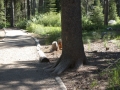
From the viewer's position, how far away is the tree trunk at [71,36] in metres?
7.93

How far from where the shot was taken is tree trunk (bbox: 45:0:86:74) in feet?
26.0

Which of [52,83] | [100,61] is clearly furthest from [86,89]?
[100,61]

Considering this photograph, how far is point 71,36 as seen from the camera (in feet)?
26.2

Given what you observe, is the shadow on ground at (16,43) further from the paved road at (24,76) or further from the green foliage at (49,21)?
the green foliage at (49,21)

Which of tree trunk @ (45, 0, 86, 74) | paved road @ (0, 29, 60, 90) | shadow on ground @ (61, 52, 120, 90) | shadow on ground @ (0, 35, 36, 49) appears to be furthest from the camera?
shadow on ground @ (0, 35, 36, 49)

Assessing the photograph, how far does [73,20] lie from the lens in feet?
26.0

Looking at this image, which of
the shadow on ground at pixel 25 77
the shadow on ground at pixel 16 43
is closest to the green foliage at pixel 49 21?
the shadow on ground at pixel 16 43

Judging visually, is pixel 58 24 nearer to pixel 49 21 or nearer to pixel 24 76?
pixel 49 21

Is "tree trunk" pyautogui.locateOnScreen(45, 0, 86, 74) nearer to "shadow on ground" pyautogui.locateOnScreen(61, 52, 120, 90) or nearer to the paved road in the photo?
"shadow on ground" pyautogui.locateOnScreen(61, 52, 120, 90)

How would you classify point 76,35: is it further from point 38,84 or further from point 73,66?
point 38,84

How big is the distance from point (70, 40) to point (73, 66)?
0.79 meters

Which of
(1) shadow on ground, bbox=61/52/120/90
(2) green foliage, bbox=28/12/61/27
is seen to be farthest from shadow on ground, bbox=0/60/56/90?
(2) green foliage, bbox=28/12/61/27

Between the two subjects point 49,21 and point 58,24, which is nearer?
point 58,24

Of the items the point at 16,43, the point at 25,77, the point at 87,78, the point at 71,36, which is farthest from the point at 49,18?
the point at 87,78
